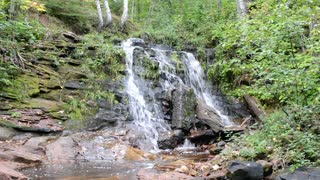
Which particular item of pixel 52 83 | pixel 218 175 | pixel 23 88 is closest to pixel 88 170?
pixel 218 175

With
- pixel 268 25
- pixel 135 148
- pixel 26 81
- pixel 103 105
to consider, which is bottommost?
pixel 135 148

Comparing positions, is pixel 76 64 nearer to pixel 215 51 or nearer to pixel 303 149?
pixel 215 51

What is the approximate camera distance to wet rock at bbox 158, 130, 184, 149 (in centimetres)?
961

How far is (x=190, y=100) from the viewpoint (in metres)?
11.1

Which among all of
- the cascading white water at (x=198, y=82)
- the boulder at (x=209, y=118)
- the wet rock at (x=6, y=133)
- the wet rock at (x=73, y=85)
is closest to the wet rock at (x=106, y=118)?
the wet rock at (x=73, y=85)

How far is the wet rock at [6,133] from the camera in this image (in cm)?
827

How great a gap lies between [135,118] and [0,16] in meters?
5.04

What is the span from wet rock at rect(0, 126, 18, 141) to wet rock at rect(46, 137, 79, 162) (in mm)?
1070

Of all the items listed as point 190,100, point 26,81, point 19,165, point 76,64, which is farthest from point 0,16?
point 190,100

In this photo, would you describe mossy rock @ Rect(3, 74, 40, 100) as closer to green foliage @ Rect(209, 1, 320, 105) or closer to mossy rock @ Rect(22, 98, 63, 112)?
mossy rock @ Rect(22, 98, 63, 112)

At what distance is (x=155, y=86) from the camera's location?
40.6ft

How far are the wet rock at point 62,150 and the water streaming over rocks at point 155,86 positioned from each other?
73.2 inches

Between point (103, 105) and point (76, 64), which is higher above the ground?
point (76, 64)

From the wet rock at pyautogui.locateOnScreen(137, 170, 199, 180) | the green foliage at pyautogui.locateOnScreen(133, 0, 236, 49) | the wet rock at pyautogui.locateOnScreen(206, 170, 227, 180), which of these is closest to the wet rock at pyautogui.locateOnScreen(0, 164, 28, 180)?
the wet rock at pyautogui.locateOnScreen(137, 170, 199, 180)
